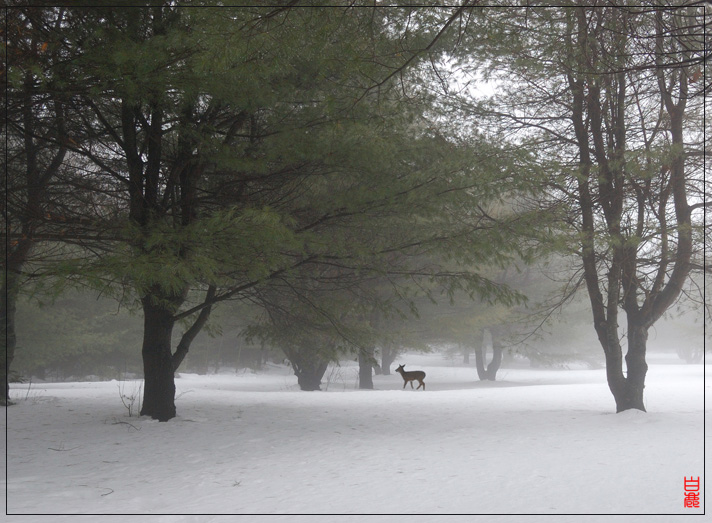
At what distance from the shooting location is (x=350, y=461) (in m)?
6.34

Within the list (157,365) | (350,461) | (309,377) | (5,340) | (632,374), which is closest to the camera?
(350,461)

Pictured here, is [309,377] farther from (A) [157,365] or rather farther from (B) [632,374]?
(B) [632,374]

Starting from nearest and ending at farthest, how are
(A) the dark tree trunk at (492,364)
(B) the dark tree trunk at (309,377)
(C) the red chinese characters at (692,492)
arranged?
(C) the red chinese characters at (692,492) < (B) the dark tree trunk at (309,377) < (A) the dark tree trunk at (492,364)

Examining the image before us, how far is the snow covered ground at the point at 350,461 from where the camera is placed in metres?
4.64

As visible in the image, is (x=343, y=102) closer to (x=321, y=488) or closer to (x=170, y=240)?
(x=170, y=240)

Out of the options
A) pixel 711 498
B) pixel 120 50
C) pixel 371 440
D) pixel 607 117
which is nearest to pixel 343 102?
pixel 120 50

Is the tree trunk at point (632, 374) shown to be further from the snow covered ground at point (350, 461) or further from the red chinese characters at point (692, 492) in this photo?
the red chinese characters at point (692, 492)

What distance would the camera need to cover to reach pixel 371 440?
7.57 meters

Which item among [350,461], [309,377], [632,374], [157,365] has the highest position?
[157,365]

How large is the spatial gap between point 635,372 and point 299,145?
6878mm

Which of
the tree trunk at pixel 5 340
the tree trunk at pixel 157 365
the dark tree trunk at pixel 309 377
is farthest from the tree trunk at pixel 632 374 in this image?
the tree trunk at pixel 5 340

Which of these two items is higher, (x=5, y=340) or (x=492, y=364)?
(x=5, y=340)

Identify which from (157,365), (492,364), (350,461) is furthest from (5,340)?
(492,364)

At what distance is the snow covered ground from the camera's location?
464 cm
